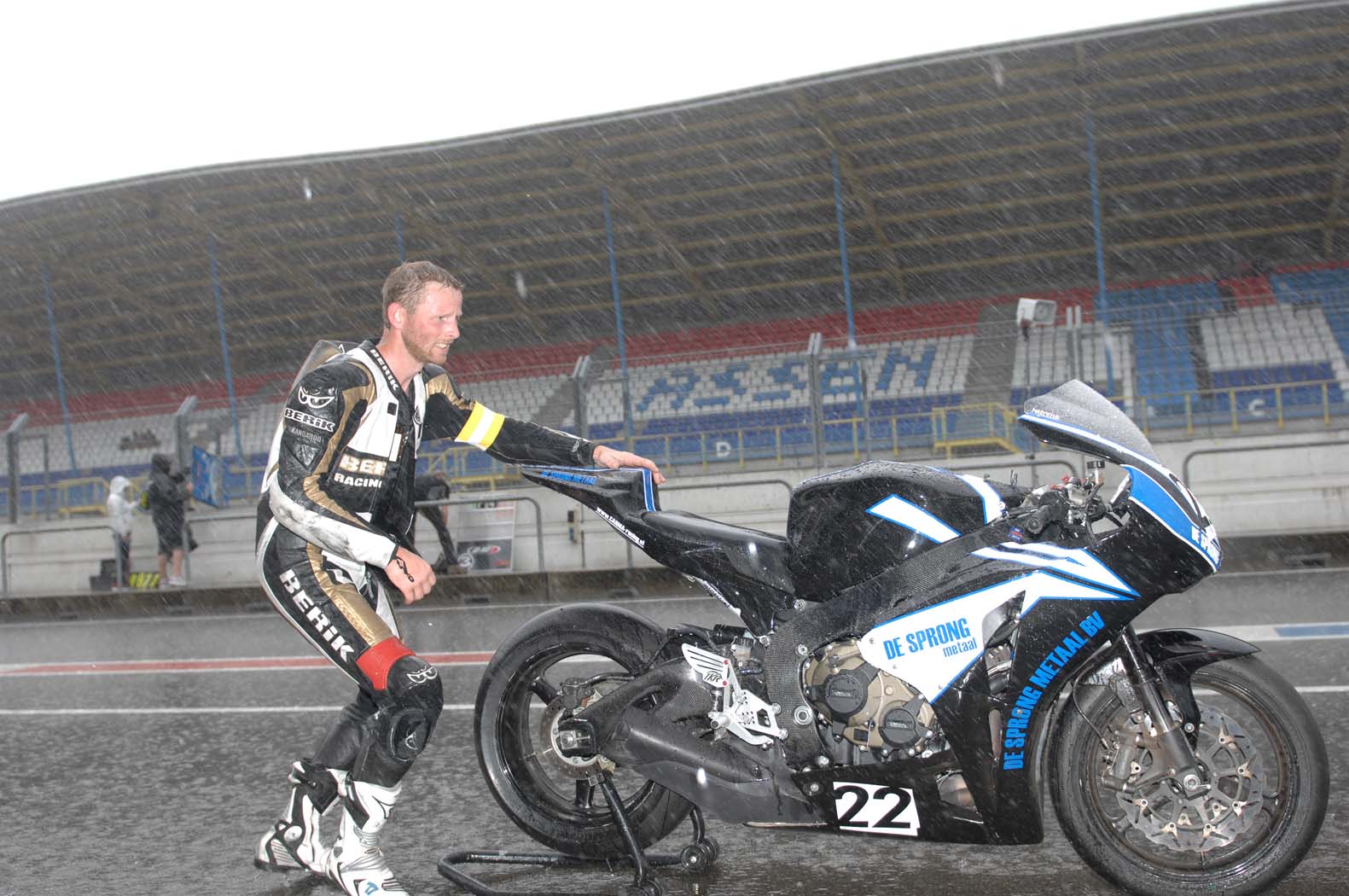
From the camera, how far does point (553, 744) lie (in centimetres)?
394

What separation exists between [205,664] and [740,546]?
6273mm

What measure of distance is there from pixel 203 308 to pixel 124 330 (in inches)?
92.4

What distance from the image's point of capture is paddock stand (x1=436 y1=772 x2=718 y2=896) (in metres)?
3.62

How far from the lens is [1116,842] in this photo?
10.8 feet

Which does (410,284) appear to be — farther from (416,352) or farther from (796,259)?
(796,259)

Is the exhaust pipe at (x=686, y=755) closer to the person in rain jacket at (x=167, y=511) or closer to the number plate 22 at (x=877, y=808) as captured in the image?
the number plate 22 at (x=877, y=808)

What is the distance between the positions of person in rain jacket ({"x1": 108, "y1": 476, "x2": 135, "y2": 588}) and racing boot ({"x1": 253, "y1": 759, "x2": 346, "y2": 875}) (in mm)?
12706

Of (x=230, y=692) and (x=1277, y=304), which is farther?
(x=1277, y=304)

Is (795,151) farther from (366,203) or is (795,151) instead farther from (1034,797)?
(1034,797)

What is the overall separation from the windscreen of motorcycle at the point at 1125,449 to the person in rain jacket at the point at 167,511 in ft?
43.7

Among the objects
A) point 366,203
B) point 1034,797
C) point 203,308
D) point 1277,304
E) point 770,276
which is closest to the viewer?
point 1034,797

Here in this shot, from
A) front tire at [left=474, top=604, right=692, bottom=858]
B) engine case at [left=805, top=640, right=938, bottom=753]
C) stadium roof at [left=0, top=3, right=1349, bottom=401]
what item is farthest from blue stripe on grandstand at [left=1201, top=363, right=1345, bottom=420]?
engine case at [left=805, top=640, right=938, bottom=753]

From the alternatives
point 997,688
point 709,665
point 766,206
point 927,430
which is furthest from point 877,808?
point 766,206

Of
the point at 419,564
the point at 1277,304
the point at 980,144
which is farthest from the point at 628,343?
the point at 419,564
